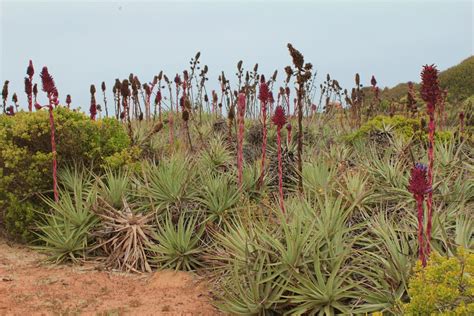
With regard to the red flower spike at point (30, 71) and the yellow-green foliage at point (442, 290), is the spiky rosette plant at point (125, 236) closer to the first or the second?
the red flower spike at point (30, 71)

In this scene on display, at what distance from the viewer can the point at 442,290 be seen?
3.05 meters

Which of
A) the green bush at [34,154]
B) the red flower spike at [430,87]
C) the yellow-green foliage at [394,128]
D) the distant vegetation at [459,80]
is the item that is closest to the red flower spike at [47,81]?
the green bush at [34,154]

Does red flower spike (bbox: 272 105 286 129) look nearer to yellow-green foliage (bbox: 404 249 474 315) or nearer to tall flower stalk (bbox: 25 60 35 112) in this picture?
yellow-green foliage (bbox: 404 249 474 315)

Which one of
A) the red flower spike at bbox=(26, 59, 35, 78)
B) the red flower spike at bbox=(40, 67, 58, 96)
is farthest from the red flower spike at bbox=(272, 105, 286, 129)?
the red flower spike at bbox=(26, 59, 35, 78)

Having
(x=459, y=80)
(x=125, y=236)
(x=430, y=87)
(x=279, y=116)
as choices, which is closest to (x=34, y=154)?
(x=125, y=236)

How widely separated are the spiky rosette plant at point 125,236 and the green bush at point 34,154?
1.25 metres

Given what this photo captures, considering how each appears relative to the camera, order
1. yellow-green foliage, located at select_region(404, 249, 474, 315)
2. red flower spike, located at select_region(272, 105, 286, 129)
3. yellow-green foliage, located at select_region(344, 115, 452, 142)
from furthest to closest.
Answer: yellow-green foliage, located at select_region(344, 115, 452, 142) < red flower spike, located at select_region(272, 105, 286, 129) < yellow-green foliage, located at select_region(404, 249, 474, 315)

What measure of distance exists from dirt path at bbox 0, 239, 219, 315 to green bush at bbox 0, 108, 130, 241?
1.08 meters

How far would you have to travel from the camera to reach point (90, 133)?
26.9ft

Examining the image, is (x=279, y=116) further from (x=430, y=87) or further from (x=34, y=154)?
(x=34, y=154)

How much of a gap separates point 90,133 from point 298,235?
4.63m

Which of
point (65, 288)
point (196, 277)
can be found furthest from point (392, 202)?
point (65, 288)

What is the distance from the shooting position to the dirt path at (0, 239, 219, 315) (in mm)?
5375

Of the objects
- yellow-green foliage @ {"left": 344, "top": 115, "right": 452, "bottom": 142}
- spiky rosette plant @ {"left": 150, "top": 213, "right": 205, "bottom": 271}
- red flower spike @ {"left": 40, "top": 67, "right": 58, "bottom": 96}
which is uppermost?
red flower spike @ {"left": 40, "top": 67, "right": 58, "bottom": 96}
